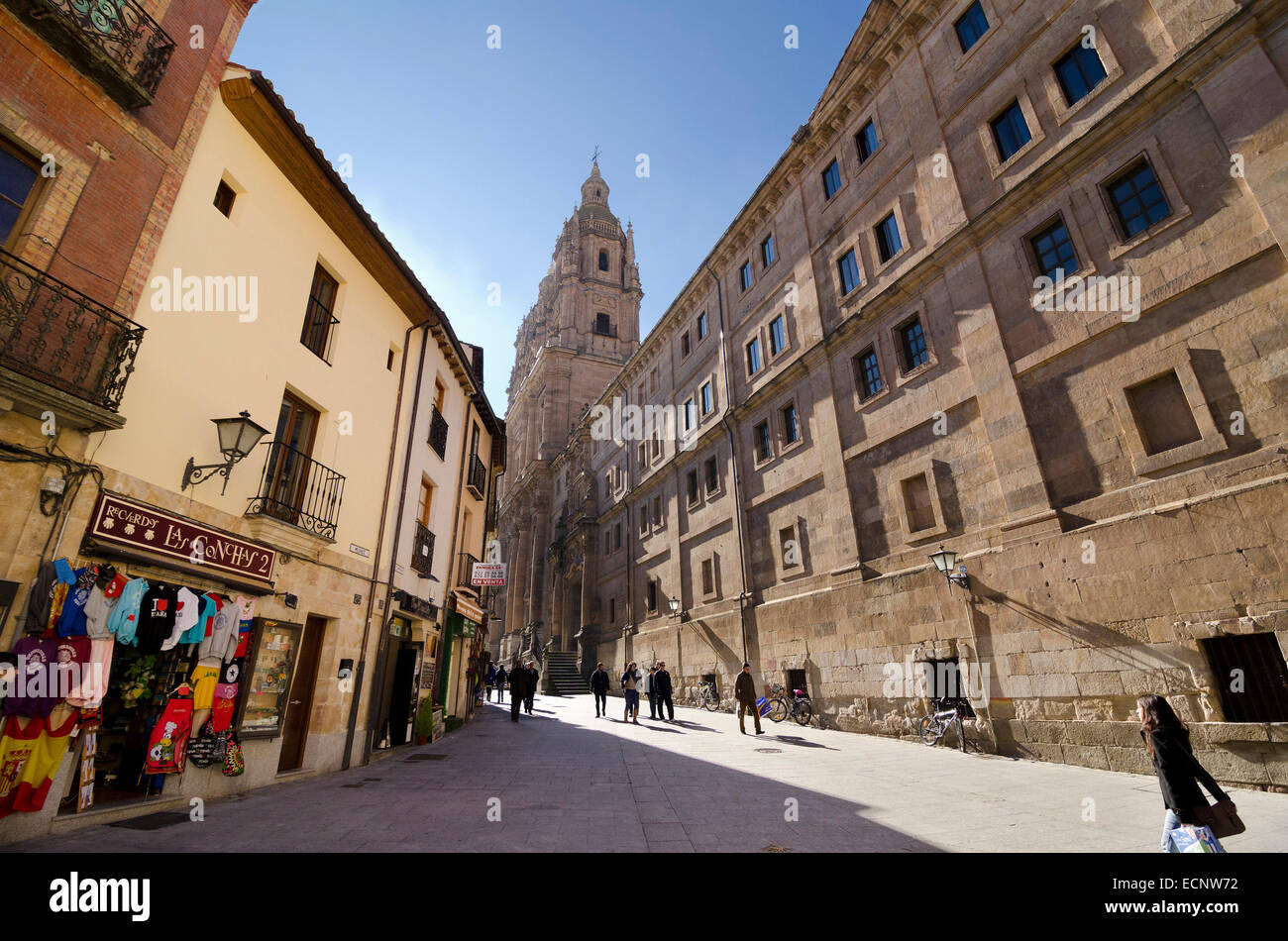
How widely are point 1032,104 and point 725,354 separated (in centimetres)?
1282

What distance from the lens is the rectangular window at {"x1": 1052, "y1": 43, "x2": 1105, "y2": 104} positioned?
1126 centimetres

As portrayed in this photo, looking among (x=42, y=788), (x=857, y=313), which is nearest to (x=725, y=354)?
(x=857, y=313)

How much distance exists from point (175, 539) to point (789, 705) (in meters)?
15.6

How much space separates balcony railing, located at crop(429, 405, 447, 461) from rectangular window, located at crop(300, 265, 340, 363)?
12.8ft

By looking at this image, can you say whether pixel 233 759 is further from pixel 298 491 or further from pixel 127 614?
pixel 298 491

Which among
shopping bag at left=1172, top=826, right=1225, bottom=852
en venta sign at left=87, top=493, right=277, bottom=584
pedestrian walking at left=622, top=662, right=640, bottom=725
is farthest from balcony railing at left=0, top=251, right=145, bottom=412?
pedestrian walking at left=622, top=662, right=640, bottom=725

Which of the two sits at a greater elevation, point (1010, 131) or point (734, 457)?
point (1010, 131)

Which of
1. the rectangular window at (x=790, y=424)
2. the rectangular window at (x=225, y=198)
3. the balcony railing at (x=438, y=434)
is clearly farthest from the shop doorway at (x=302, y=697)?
the rectangular window at (x=790, y=424)

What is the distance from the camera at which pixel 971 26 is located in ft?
46.4

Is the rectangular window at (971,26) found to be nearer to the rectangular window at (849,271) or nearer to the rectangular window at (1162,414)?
the rectangular window at (849,271)

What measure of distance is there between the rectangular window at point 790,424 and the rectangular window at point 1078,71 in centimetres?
1033

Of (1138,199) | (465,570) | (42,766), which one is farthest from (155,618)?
(1138,199)
